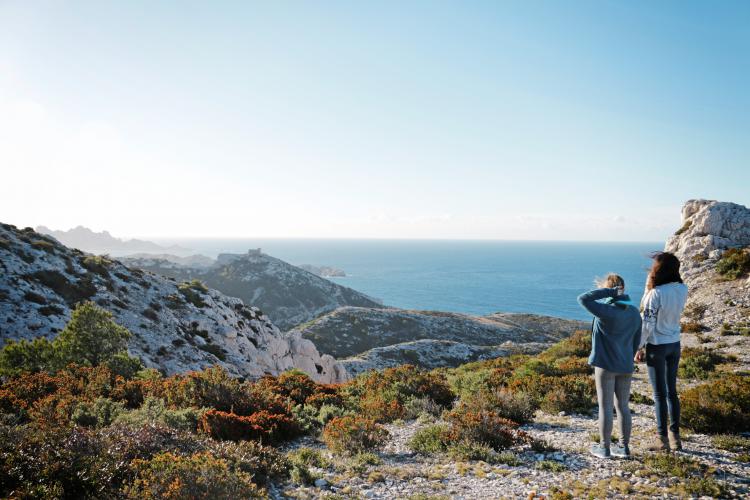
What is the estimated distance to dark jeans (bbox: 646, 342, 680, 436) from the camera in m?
6.73

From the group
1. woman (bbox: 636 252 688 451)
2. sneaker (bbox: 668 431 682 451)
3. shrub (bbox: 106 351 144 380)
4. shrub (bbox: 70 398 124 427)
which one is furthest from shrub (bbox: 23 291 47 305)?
sneaker (bbox: 668 431 682 451)

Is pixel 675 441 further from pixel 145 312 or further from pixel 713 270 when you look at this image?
pixel 145 312

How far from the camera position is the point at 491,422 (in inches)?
321

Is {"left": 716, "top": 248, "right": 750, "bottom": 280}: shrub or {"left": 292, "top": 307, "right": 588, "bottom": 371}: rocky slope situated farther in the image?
{"left": 292, "top": 307, "right": 588, "bottom": 371}: rocky slope

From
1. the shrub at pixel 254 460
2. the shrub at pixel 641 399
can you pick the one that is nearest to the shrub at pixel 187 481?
the shrub at pixel 254 460

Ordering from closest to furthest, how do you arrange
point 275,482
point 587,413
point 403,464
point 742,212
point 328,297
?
point 275,482 < point 403,464 < point 587,413 < point 742,212 < point 328,297

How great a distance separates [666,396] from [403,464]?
15.8ft

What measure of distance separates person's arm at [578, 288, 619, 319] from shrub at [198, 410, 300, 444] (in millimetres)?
6677

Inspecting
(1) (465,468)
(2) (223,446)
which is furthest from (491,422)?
(2) (223,446)

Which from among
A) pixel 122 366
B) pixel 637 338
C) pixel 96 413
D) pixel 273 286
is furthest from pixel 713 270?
pixel 273 286

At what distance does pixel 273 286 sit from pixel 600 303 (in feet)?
377

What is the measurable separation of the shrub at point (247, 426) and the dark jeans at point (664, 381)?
24.3 feet

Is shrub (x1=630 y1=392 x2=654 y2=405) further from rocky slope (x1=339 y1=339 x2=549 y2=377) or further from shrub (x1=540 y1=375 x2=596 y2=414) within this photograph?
rocky slope (x1=339 y1=339 x2=549 y2=377)

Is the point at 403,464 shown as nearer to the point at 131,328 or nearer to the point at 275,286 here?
the point at 131,328
